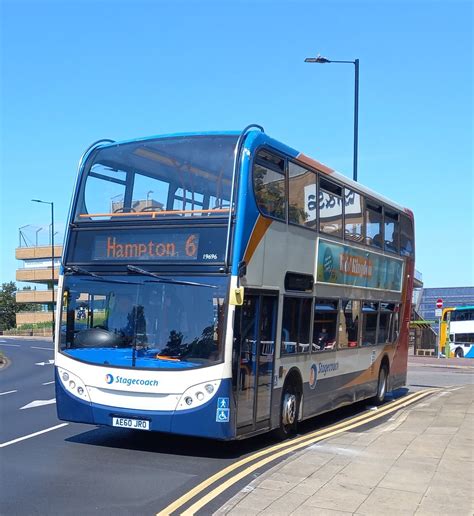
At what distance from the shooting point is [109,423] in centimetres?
899

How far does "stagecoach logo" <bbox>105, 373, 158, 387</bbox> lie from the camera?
8688 millimetres

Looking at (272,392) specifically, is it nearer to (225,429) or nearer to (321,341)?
(225,429)

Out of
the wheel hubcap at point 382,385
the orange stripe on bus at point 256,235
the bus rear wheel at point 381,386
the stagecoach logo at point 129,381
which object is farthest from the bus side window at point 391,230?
the stagecoach logo at point 129,381

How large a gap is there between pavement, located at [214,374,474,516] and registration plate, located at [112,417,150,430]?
1.83m

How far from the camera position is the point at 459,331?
152ft

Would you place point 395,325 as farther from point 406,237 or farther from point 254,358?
point 254,358

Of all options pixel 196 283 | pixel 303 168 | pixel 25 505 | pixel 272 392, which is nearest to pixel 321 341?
pixel 272 392

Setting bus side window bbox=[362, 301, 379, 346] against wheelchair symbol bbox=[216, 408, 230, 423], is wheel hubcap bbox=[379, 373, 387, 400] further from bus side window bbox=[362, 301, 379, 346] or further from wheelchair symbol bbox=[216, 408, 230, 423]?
wheelchair symbol bbox=[216, 408, 230, 423]

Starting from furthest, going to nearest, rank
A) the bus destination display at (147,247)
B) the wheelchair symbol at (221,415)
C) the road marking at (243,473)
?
1. the bus destination display at (147,247)
2. the wheelchair symbol at (221,415)
3. the road marking at (243,473)

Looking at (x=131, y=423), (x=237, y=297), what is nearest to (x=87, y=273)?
(x=131, y=423)

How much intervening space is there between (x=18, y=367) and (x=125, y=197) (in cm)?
1999

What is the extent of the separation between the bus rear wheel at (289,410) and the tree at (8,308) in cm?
8404

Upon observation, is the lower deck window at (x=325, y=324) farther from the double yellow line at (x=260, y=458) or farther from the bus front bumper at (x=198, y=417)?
the bus front bumper at (x=198, y=417)

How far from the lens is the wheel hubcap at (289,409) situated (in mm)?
Answer: 10300
